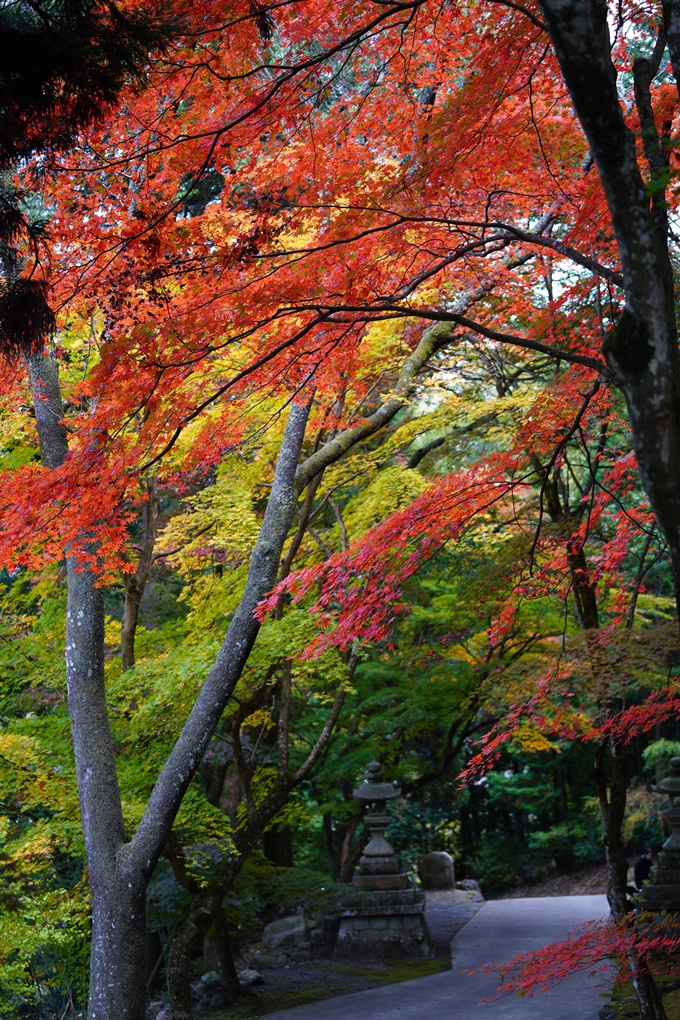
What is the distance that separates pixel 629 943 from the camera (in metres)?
5.01

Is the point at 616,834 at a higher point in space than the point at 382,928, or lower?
A: higher

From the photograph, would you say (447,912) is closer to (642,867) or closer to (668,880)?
(642,867)

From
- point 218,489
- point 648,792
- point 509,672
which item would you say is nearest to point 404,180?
point 218,489

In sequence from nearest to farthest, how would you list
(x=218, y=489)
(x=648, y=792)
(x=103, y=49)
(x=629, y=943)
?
(x=103, y=49)
(x=629, y=943)
(x=218, y=489)
(x=648, y=792)

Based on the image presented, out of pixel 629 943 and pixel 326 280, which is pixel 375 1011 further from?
pixel 326 280

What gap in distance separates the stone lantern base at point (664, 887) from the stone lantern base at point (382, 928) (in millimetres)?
2839

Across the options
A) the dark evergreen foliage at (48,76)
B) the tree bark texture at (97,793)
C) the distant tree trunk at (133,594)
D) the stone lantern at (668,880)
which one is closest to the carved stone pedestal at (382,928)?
the stone lantern at (668,880)

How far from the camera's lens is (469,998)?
844cm

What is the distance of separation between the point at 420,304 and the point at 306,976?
7955mm

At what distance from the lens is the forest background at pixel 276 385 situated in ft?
13.9

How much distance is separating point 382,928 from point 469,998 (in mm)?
2673

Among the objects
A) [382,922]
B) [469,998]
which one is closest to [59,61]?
[469,998]

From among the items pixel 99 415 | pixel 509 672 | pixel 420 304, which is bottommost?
pixel 509 672

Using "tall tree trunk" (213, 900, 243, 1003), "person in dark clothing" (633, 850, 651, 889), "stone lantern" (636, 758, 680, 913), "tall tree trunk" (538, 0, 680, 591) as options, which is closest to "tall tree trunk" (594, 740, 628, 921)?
"stone lantern" (636, 758, 680, 913)
